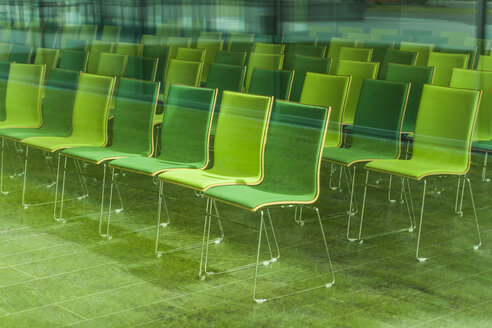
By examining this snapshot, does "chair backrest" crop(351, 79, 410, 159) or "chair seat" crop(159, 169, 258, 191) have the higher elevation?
"chair backrest" crop(351, 79, 410, 159)

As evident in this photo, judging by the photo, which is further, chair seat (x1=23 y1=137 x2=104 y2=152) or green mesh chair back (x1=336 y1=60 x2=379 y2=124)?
green mesh chair back (x1=336 y1=60 x2=379 y2=124)

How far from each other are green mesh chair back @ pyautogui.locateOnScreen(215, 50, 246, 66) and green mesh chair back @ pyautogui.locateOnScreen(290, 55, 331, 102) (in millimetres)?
659

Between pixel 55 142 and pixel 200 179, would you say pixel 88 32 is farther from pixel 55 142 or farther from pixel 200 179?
pixel 200 179

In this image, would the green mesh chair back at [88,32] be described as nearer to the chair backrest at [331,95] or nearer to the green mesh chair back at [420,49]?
the chair backrest at [331,95]

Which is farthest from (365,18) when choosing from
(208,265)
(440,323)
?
(440,323)

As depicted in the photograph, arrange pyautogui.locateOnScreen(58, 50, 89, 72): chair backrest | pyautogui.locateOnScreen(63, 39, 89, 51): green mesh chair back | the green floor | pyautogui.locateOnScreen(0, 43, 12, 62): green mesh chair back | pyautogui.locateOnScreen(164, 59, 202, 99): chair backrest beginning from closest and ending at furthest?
1. the green floor
2. pyautogui.locateOnScreen(164, 59, 202, 99): chair backrest
3. pyautogui.locateOnScreen(58, 50, 89, 72): chair backrest
4. pyautogui.locateOnScreen(0, 43, 12, 62): green mesh chair back
5. pyautogui.locateOnScreen(63, 39, 89, 51): green mesh chair back

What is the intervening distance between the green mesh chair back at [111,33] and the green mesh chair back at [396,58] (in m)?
4.09

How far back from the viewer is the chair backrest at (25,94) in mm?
6578

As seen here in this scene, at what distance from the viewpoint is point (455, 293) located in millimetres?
4242

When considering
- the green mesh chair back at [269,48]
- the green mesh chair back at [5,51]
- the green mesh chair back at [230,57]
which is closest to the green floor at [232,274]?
the green mesh chair back at [230,57]

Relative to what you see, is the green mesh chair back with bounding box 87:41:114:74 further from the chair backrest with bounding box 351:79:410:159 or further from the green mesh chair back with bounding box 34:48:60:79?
the chair backrest with bounding box 351:79:410:159

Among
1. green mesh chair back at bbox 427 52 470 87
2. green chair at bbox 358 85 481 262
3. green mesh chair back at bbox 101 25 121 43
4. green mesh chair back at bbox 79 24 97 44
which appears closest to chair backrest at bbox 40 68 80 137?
green chair at bbox 358 85 481 262

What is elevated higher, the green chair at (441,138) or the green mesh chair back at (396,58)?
the green mesh chair back at (396,58)

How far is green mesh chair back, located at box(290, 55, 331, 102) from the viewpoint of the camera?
704 centimetres
